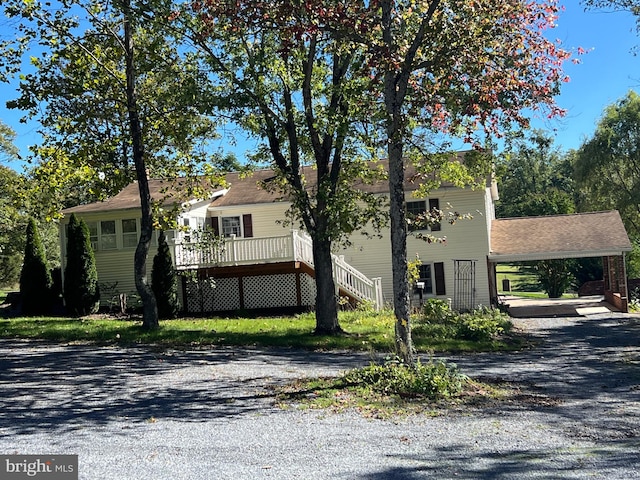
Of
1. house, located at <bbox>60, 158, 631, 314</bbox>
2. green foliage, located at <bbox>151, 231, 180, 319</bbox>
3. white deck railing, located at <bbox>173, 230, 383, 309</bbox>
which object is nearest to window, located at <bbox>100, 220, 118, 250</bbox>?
house, located at <bbox>60, 158, 631, 314</bbox>

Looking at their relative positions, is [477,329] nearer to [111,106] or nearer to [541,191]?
[111,106]

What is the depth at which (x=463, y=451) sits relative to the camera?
20.2 feet

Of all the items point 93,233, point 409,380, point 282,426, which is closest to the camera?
point 282,426

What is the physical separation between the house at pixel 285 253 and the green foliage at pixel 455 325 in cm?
335

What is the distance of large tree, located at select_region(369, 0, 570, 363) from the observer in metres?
9.89

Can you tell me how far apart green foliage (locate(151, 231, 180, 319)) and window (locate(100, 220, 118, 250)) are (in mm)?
3605

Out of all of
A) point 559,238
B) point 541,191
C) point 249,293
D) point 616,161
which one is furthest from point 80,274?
point 541,191

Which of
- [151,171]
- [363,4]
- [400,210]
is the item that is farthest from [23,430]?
[151,171]

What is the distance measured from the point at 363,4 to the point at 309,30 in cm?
121

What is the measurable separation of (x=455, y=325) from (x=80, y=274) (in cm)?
1366

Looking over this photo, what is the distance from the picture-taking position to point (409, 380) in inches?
362

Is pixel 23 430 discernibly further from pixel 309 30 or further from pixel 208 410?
pixel 309 30

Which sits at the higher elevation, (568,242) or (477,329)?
(568,242)

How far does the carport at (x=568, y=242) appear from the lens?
24.5m
